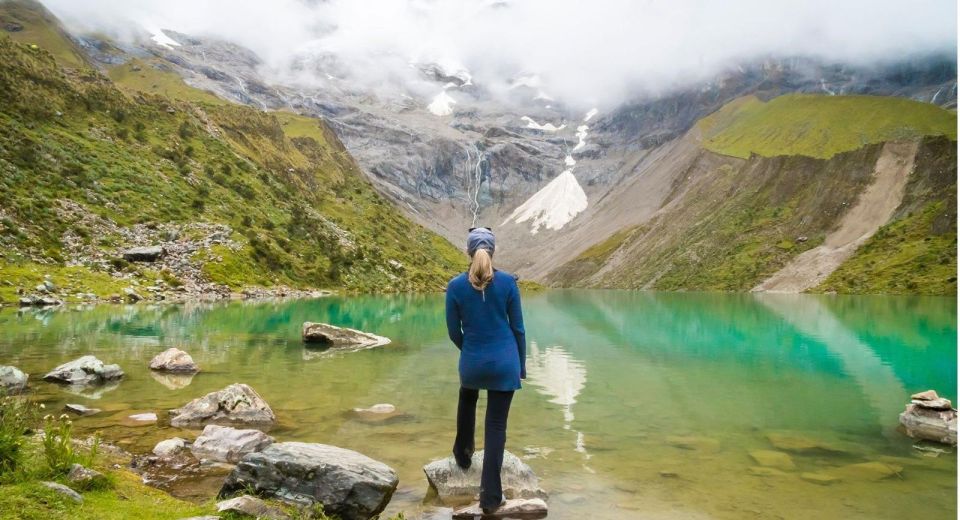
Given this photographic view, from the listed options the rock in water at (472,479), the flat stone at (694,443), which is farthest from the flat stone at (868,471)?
the rock in water at (472,479)

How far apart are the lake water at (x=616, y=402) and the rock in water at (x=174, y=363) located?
632mm

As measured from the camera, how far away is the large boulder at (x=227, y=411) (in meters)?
14.0

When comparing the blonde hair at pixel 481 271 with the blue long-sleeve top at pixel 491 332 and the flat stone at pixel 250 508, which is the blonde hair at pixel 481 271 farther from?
the flat stone at pixel 250 508

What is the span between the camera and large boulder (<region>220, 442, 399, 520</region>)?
8219 millimetres

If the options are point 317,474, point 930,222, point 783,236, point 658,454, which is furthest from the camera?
point 783,236

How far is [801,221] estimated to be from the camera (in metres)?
151

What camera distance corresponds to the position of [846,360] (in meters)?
27.3

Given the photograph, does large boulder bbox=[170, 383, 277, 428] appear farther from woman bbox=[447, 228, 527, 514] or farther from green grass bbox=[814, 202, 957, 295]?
green grass bbox=[814, 202, 957, 295]

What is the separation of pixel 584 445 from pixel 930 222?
465 ft

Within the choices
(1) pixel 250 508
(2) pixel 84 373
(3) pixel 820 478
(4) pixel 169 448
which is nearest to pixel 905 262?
(3) pixel 820 478

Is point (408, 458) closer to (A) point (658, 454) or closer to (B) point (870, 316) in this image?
(A) point (658, 454)

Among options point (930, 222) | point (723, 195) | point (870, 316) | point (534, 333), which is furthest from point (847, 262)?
point (534, 333)

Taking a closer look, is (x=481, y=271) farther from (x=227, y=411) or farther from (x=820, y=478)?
(x=227, y=411)

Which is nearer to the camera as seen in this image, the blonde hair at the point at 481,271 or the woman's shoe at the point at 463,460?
the blonde hair at the point at 481,271
